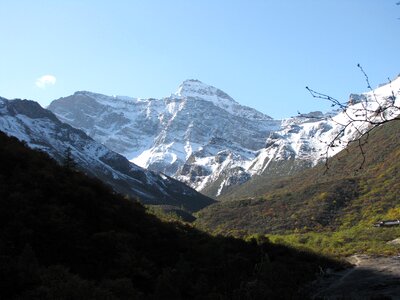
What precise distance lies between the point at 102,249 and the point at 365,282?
21846 millimetres

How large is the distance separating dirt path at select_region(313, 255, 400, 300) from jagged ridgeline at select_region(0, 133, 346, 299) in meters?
2.57

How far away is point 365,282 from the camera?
1417 inches

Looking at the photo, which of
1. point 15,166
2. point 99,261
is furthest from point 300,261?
point 15,166

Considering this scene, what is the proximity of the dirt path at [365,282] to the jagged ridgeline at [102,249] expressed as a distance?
2568 millimetres

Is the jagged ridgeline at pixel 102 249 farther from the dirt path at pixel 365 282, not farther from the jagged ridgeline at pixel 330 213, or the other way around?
the jagged ridgeline at pixel 330 213

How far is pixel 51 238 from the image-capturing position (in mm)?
24797

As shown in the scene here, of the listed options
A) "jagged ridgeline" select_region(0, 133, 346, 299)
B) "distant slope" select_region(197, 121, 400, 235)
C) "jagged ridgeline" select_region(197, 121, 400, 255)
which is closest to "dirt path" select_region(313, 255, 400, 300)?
"jagged ridgeline" select_region(0, 133, 346, 299)

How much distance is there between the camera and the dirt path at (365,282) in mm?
29953

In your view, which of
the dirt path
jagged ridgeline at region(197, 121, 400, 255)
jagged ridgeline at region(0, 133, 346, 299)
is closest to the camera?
jagged ridgeline at region(0, 133, 346, 299)

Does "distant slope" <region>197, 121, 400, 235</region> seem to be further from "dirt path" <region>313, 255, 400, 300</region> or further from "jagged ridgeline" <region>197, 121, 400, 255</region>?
"dirt path" <region>313, 255, 400, 300</region>

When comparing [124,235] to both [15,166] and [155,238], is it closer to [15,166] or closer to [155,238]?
[155,238]

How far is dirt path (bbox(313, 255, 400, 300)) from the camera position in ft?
98.3

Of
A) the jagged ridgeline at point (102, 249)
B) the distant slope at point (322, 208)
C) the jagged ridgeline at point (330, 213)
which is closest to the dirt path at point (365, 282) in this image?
the jagged ridgeline at point (102, 249)

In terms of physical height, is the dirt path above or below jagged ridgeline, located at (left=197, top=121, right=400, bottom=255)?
below
